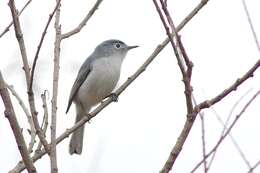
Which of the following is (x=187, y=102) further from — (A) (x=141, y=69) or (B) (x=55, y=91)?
(A) (x=141, y=69)

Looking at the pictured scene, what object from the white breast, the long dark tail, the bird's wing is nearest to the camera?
the long dark tail

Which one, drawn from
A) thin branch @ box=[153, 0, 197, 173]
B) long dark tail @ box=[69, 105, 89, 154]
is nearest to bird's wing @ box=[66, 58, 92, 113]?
long dark tail @ box=[69, 105, 89, 154]

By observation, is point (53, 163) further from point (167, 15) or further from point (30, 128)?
point (30, 128)

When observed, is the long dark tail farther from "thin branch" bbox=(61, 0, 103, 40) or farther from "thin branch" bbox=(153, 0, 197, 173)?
"thin branch" bbox=(153, 0, 197, 173)

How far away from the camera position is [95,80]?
6316mm

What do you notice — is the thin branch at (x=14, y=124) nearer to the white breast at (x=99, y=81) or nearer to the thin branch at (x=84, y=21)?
the thin branch at (x=84, y=21)

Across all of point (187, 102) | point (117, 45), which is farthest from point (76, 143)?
point (187, 102)

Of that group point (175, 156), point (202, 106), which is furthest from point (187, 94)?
point (175, 156)

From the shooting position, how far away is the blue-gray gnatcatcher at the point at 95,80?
20.6ft

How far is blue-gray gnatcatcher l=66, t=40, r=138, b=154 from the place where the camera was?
6.27 metres

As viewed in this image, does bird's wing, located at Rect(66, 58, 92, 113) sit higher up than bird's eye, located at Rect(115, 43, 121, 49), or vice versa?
bird's eye, located at Rect(115, 43, 121, 49)

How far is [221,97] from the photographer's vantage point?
216 centimetres

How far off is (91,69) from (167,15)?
436cm

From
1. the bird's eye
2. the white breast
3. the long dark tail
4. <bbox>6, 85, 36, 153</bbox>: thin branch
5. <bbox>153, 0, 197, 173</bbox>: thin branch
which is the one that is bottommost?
<bbox>153, 0, 197, 173</bbox>: thin branch
